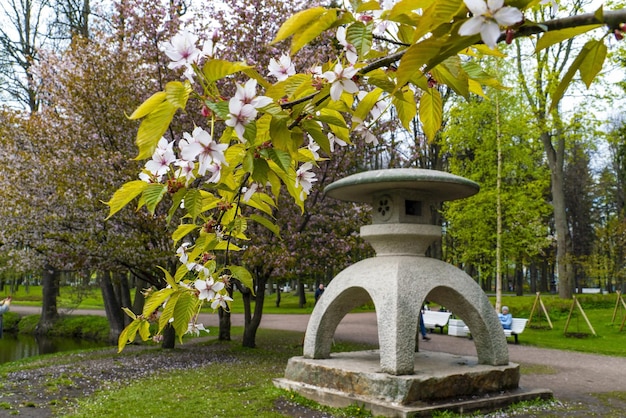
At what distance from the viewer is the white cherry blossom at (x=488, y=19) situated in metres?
0.77

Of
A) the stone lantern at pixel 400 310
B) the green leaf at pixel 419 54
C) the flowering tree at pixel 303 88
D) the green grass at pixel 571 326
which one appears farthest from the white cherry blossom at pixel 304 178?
the green grass at pixel 571 326

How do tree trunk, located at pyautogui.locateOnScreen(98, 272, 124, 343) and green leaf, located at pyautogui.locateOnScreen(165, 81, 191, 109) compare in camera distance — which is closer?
green leaf, located at pyautogui.locateOnScreen(165, 81, 191, 109)

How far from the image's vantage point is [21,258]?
14172 millimetres

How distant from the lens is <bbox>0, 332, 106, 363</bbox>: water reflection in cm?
1650

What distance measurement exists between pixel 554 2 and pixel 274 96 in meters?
0.58

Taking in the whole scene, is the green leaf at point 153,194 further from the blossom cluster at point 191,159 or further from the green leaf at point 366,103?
the green leaf at point 366,103

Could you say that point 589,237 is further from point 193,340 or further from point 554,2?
point 554,2

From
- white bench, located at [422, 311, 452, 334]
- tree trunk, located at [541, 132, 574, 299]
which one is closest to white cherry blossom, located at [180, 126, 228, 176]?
white bench, located at [422, 311, 452, 334]

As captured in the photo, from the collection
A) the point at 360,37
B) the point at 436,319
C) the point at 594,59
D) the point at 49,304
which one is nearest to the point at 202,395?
the point at 360,37

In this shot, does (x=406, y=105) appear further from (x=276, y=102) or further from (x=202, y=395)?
(x=202, y=395)

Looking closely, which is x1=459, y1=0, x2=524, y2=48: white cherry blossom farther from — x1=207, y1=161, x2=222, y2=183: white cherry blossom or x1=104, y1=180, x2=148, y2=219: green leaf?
x1=104, y1=180, x2=148, y2=219: green leaf

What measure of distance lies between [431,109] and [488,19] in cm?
52

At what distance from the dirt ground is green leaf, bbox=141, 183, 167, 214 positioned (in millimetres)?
6290

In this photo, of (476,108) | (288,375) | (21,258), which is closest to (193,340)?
(21,258)
